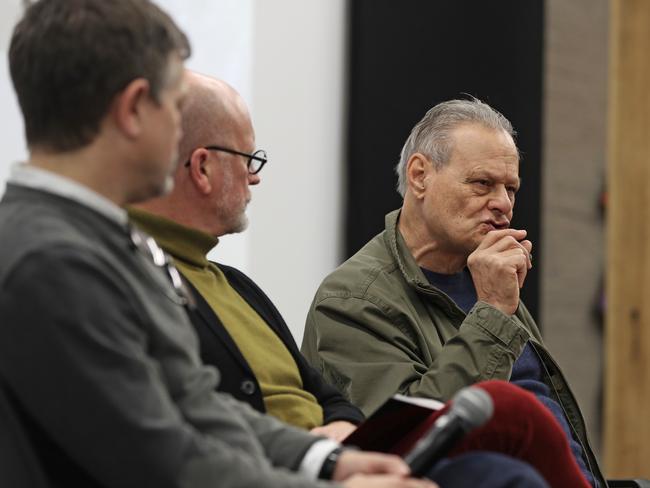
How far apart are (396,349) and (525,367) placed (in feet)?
1.05

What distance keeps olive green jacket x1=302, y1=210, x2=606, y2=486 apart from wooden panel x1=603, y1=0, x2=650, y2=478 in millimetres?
2451

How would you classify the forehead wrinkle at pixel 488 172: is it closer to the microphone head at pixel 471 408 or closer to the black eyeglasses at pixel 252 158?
the black eyeglasses at pixel 252 158

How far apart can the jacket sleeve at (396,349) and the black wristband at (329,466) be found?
2.12ft

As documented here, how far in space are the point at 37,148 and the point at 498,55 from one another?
9.33ft

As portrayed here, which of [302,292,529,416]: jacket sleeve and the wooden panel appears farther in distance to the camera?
the wooden panel

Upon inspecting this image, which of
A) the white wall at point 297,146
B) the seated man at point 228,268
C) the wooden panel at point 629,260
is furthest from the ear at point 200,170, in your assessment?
the wooden panel at point 629,260

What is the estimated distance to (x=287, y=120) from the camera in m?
3.52

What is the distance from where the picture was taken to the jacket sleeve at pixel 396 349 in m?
2.02

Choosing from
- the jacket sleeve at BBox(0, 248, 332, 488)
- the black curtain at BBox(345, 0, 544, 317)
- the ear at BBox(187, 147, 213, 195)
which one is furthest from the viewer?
the black curtain at BBox(345, 0, 544, 317)

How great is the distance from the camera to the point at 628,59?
15.5ft

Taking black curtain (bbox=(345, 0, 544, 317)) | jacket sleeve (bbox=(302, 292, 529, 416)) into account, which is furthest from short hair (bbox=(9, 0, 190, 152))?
black curtain (bbox=(345, 0, 544, 317))

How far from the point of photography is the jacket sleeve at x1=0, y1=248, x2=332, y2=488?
111cm

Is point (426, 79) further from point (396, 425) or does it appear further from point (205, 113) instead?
point (396, 425)

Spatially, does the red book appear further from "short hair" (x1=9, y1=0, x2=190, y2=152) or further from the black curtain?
the black curtain
